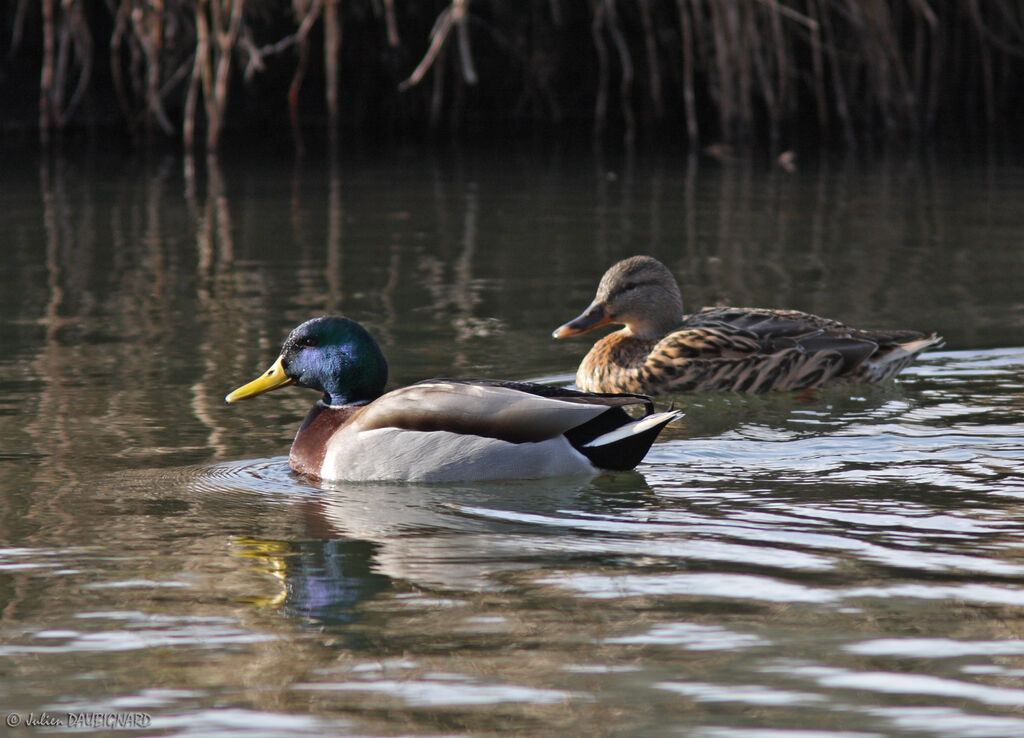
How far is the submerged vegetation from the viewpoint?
17203mm

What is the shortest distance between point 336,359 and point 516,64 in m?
14.7

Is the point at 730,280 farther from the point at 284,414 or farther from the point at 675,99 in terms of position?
the point at 675,99

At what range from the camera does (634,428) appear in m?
6.21

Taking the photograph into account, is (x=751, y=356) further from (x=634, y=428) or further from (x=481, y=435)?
(x=481, y=435)

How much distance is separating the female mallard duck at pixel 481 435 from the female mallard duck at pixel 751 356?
1791mm

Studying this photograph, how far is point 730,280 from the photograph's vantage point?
35.4ft

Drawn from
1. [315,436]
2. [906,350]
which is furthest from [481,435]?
[906,350]

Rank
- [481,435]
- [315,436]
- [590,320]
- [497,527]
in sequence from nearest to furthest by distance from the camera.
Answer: [497,527]
[481,435]
[315,436]
[590,320]

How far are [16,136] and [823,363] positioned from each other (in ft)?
45.6

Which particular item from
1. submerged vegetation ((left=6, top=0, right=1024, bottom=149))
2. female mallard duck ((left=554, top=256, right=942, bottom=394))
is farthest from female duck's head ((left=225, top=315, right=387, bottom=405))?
submerged vegetation ((left=6, top=0, right=1024, bottom=149))

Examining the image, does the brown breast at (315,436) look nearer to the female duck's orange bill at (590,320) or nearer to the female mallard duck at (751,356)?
the female mallard duck at (751,356)

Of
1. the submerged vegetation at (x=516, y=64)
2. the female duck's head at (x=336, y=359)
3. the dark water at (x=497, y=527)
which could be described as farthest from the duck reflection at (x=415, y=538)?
the submerged vegetation at (x=516, y=64)

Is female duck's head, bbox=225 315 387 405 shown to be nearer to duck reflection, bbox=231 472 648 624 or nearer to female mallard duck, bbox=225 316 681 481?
female mallard duck, bbox=225 316 681 481

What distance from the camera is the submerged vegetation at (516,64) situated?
17203mm
